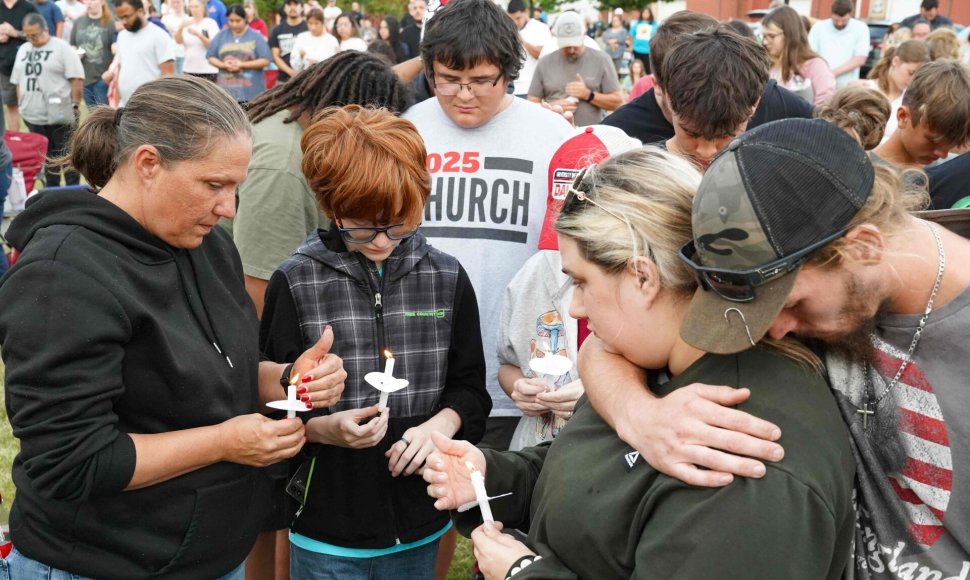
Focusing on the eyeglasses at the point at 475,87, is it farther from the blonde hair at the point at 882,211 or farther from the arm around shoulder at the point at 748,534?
the arm around shoulder at the point at 748,534

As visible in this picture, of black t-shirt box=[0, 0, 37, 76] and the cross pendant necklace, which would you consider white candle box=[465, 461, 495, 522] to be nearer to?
the cross pendant necklace

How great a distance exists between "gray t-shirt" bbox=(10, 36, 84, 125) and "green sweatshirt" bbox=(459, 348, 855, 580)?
35.6ft

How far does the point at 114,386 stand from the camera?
1951 millimetres

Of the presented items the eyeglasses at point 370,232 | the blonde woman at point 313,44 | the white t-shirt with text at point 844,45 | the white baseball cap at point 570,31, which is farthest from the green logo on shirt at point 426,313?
the blonde woman at point 313,44

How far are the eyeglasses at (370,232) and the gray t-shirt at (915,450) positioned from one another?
1367 millimetres

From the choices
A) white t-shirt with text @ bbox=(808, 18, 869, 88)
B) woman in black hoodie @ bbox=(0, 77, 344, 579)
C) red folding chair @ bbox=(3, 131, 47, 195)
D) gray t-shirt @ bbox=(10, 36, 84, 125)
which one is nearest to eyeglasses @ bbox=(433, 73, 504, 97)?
woman in black hoodie @ bbox=(0, 77, 344, 579)

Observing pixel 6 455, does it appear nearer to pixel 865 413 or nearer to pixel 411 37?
pixel 865 413

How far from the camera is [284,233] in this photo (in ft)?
11.1

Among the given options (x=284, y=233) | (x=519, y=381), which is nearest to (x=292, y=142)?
(x=284, y=233)

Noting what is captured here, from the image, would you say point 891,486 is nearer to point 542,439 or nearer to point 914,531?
point 914,531

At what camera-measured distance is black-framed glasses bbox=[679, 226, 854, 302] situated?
1381 mm

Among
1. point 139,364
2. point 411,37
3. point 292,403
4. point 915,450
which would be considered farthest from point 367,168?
point 411,37

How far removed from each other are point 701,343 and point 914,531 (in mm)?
520

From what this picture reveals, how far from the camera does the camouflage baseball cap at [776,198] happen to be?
1.36m
